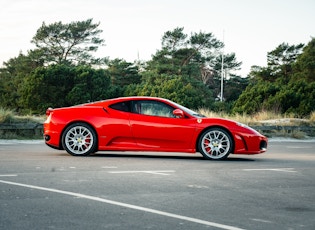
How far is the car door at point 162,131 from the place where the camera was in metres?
13.1

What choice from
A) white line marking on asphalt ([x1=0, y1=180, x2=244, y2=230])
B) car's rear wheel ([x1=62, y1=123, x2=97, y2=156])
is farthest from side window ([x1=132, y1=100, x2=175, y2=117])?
white line marking on asphalt ([x1=0, y1=180, x2=244, y2=230])

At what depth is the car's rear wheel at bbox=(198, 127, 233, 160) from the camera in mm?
13078

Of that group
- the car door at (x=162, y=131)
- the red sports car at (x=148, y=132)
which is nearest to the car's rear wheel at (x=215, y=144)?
the red sports car at (x=148, y=132)

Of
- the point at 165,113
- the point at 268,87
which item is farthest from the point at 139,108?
the point at 268,87

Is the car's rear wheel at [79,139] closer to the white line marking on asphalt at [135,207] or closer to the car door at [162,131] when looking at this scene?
the car door at [162,131]

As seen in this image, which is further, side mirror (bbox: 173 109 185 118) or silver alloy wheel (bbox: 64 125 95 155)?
silver alloy wheel (bbox: 64 125 95 155)

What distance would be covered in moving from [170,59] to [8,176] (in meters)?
70.0

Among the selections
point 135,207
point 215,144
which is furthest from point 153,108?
point 135,207

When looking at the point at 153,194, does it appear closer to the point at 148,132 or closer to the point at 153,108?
the point at 148,132

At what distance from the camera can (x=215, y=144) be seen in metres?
13.2

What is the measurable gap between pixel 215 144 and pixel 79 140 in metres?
3.04

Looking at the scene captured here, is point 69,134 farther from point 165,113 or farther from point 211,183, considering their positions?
point 211,183

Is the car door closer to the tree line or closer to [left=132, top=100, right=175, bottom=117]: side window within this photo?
[left=132, top=100, right=175, bottom=117]: side window

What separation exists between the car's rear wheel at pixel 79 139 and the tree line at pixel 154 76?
38806mm
